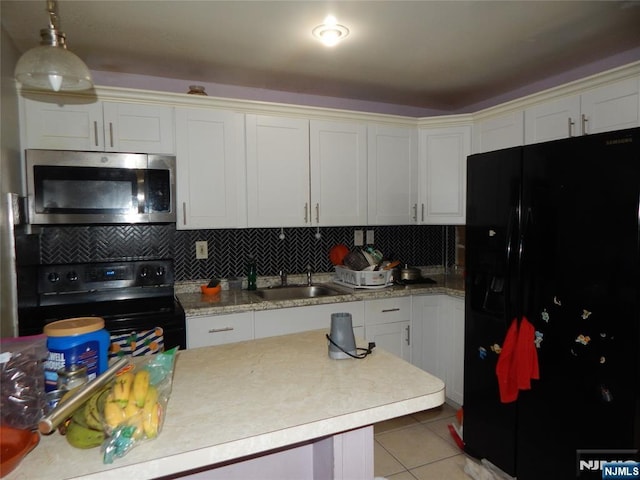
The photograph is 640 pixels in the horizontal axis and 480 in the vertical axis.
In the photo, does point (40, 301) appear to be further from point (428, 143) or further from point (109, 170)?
point (428, 143)

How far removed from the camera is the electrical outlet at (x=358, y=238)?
10.9ft

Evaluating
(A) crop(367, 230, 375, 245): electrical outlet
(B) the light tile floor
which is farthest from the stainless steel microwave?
(B) the light tile floor

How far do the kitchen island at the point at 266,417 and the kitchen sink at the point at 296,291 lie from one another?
1.45 meters

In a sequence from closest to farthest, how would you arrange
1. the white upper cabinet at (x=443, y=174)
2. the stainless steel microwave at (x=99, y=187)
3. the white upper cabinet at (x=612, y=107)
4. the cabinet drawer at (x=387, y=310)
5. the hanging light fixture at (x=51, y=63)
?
the hanging light fixture at (x=51, y=63)
the white upper cabinet at (x=612, y=107)
the stainless steel microwave at (x=99, y=187)
the cabinet drawer at (x=387, y=310)
the white upper cabinet at (x=443, y=174)

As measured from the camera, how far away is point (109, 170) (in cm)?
228

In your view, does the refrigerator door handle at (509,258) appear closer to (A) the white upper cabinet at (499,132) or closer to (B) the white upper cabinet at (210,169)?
(A) the white upper cabinet at (499,132)

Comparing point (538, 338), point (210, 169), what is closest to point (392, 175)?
point (210, 169)

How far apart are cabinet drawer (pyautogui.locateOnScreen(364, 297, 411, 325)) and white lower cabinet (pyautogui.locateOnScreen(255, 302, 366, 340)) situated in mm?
70

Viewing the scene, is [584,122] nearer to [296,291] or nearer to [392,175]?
[392,175]

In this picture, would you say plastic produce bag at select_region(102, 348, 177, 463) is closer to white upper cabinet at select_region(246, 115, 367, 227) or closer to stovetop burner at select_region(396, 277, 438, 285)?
white upper cabinet at select_region(246, 115, 367, 227)

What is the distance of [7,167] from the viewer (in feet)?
6.26

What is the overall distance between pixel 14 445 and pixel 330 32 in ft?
6.84

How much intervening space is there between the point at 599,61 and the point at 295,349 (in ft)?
8.94

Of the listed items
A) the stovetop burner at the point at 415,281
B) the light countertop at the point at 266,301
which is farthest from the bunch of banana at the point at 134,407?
the stovetop burner at the point at 415,281
